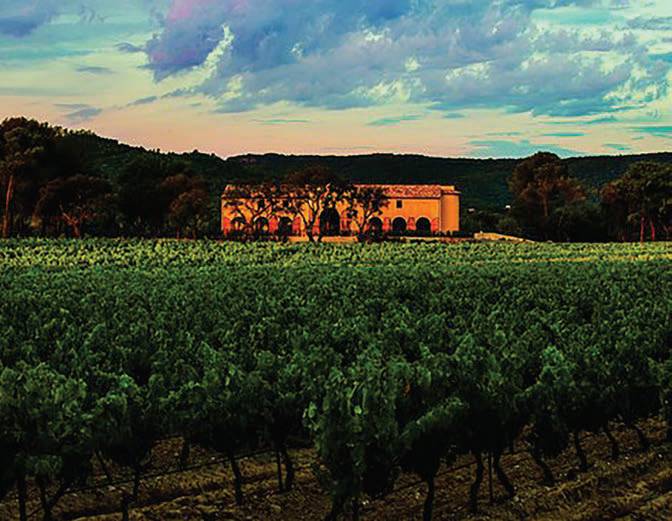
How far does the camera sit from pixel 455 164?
522 ft

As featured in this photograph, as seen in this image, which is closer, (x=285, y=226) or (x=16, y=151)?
(x=16, y=151)

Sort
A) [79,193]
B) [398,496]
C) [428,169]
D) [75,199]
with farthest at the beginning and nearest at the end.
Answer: [428,169] < [75,199] < [79,193] < [398,496]

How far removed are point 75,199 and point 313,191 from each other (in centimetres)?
2020

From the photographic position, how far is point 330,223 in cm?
9325

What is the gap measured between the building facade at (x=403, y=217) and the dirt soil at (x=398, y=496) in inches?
3047

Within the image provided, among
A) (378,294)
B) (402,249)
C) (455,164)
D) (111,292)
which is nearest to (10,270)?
(111,292)

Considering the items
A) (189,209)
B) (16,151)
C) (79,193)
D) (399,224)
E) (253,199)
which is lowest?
(399,224)

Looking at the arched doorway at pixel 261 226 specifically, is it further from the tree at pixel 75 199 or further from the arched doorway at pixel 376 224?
the tree at pixel 75 199

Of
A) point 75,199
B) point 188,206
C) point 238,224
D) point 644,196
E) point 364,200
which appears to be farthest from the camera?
point 644,196

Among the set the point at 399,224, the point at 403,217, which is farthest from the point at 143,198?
the point at 403,217

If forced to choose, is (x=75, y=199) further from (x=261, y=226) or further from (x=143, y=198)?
(x=261, y=226)

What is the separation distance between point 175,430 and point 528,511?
3.72 m

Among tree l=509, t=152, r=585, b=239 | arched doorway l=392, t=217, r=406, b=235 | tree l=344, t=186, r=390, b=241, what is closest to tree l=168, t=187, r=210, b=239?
tree l=344, t=186, r=390, b=241

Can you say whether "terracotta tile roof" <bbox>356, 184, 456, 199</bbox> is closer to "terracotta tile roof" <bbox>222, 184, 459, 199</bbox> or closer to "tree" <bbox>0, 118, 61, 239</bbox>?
"terracotta tile roof" <bbox>222, 184, 459, 199</bbox>
